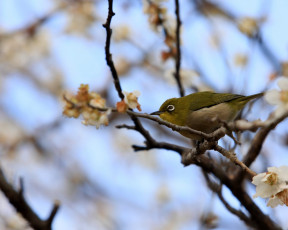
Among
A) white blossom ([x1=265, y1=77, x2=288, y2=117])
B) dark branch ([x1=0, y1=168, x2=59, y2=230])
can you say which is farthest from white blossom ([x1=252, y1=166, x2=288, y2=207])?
dark branch ([x1=0, y1=168, x2=59, y2=230])

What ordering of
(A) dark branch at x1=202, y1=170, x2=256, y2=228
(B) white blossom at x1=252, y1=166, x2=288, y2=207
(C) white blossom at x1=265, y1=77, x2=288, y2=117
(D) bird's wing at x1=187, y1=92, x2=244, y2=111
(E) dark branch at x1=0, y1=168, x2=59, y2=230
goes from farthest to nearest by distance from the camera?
(D) bird's wing at x1=187, y1=92, x2=244, y2=111, (A) dark branch at x1=202, y1=170, x2=256, y2=228, (E) dark branch at x1=0, y1=168, x2=59, y2=230, (B) white blossom at x1=252, y1=166, x2=288, y2=207, (C) white blossom at x1=265, y1=77, x2=288, y2=117

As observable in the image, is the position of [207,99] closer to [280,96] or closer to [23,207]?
[280,96]

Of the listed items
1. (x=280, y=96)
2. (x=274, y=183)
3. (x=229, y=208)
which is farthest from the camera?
(x=229, y=208)

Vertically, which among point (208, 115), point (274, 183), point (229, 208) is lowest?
point (274, 183)

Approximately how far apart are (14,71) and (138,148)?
5624 mm

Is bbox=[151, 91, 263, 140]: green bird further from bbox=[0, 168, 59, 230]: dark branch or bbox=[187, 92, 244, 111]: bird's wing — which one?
bbox=[0, 168, 59, 230]: dark branch

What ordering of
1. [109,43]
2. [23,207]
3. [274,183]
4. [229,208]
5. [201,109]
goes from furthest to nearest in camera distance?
[201,109] → [229,208] → [23,207] → [109,43] → [274,183]

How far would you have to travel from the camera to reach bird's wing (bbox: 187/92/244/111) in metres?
2.82

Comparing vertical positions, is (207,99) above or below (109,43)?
above

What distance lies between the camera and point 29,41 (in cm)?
630

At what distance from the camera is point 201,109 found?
9.37ft

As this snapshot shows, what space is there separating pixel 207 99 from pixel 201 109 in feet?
0.41

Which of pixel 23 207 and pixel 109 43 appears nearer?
pixel 109 43

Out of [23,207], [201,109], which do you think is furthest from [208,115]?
[23,207]
